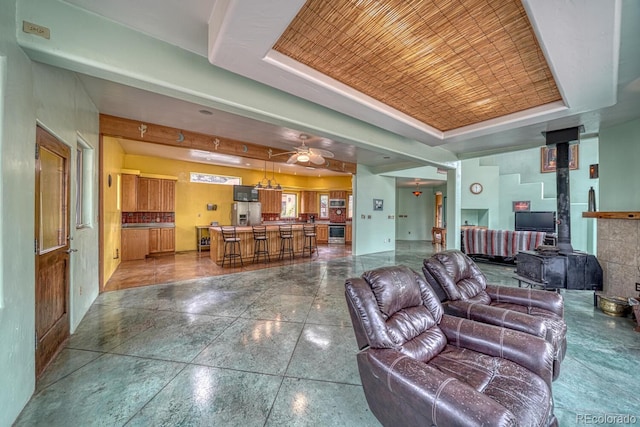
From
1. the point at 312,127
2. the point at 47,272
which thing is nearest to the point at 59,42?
the point at 47,272

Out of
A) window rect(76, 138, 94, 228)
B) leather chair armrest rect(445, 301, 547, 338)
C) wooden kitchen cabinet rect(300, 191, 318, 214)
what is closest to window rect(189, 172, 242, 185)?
wooden kitchen cabinet rect(300, 191, 318, 214)

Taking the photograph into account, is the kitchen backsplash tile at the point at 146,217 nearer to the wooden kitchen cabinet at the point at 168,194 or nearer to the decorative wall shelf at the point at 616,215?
the wooden kitchen cabinet at the point at 168,194

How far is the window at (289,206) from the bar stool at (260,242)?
345 cm

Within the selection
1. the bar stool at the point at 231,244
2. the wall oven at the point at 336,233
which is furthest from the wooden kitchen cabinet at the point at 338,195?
the bar stool at the point at 231,244

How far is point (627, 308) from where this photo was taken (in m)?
3.20

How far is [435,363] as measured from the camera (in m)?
1.58

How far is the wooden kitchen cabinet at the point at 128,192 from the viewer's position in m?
6.26

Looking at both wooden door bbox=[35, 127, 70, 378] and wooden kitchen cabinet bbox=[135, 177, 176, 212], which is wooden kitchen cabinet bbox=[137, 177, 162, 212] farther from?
wooden door bbox=[35, 127, 70, 378]

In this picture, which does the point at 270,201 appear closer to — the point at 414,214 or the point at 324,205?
the point at 324,205

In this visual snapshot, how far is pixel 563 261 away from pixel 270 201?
802 cm

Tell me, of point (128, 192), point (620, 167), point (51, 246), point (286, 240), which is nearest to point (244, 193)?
point (286, 240)

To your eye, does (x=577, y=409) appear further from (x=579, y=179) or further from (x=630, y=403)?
(x=579, y=179)

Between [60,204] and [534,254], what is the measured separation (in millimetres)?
6077

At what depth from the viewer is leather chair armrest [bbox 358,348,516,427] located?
967mm
